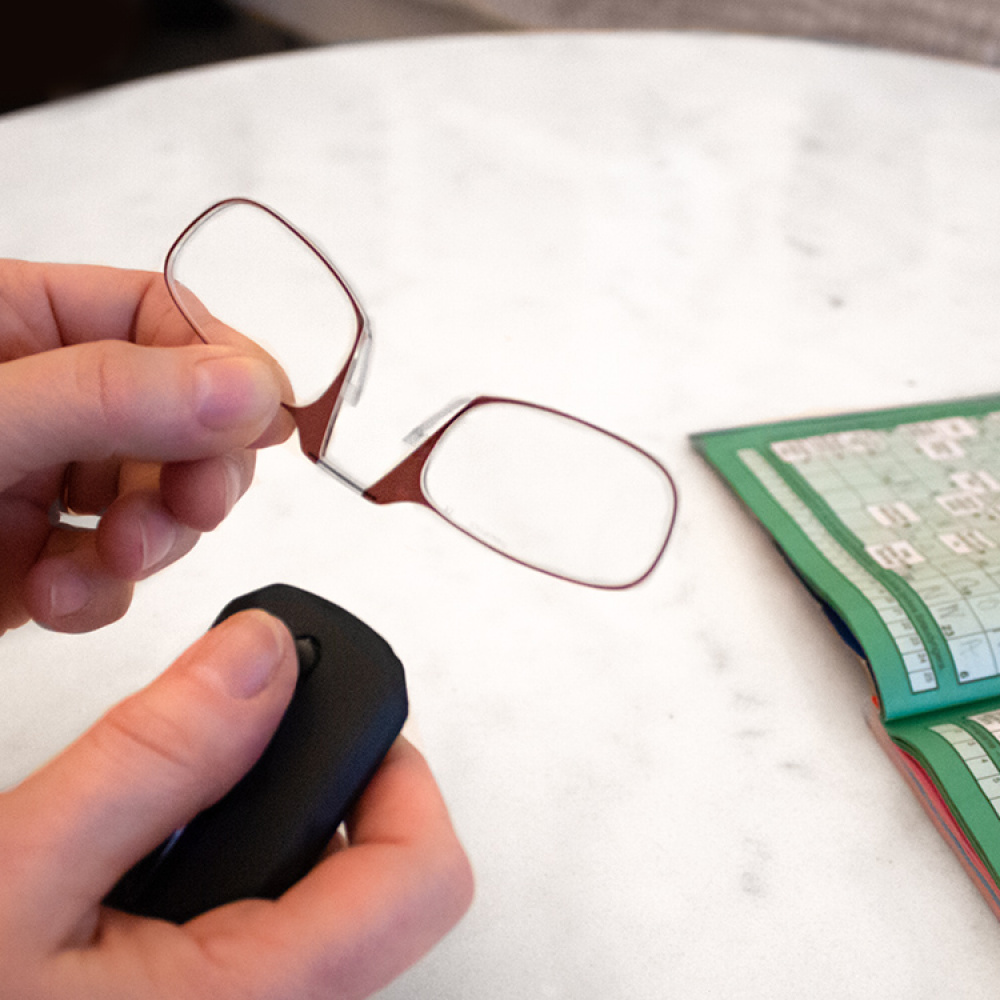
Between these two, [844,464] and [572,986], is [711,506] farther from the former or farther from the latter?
[572,986]

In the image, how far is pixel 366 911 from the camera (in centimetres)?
34

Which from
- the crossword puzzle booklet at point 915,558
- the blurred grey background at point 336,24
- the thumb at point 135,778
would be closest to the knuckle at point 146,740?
the thumb at point 135,778

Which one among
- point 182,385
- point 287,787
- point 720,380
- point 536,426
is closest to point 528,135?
point 720,380

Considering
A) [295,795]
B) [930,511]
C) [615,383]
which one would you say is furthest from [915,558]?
[295,795]

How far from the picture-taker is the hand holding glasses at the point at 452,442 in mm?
560

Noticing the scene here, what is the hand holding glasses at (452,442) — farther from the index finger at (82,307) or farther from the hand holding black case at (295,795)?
the hand holding black case at (295,795)

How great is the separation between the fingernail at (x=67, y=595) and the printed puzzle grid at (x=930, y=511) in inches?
20.1

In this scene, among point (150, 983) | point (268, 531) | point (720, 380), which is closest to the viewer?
point (150, 983)

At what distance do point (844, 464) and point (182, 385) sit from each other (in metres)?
0.53

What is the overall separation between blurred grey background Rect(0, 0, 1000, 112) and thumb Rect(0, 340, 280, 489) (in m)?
1.61

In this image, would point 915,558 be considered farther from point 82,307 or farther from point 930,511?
point 82,307

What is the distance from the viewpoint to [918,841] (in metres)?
0.51

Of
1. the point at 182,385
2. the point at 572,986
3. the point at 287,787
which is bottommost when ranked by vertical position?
the point at 572,986

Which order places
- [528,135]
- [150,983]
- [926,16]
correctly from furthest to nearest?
[926,16]
[528,135]
[150,983]
